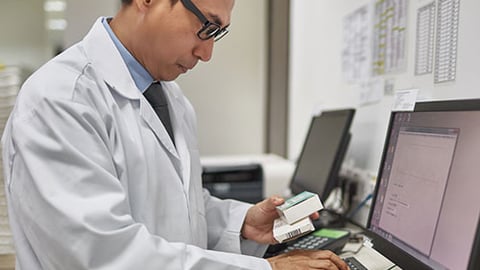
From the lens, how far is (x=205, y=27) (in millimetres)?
950

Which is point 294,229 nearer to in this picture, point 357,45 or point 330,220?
point 330,220

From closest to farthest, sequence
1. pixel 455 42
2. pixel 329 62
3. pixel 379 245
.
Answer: pixel 379 245
pixel 455 42
pixel 329 62

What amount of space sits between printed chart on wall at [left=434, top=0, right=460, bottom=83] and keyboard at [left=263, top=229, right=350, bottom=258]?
0.51 metres

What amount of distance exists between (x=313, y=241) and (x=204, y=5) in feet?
2.33

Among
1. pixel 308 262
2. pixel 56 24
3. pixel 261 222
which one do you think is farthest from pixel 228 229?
pixel 56 24

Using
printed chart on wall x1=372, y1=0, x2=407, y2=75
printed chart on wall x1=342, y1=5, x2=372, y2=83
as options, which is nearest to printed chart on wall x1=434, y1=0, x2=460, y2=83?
printed chart on wall x1=372, y1=0, x2=407, y2=75

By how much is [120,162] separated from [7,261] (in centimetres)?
66

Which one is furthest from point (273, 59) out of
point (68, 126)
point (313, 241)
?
point (68, 126)

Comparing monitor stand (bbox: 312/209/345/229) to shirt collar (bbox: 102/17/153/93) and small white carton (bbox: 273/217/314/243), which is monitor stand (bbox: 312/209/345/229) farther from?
shirt collar (bbox: 102/17/153/93)

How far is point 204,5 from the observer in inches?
36.7

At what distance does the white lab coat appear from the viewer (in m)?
0.75

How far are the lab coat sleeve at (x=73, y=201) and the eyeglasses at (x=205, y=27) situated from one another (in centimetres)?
30

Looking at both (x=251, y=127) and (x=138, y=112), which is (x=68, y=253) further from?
(x=251, y=127)

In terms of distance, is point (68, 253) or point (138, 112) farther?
point (138, 112)
